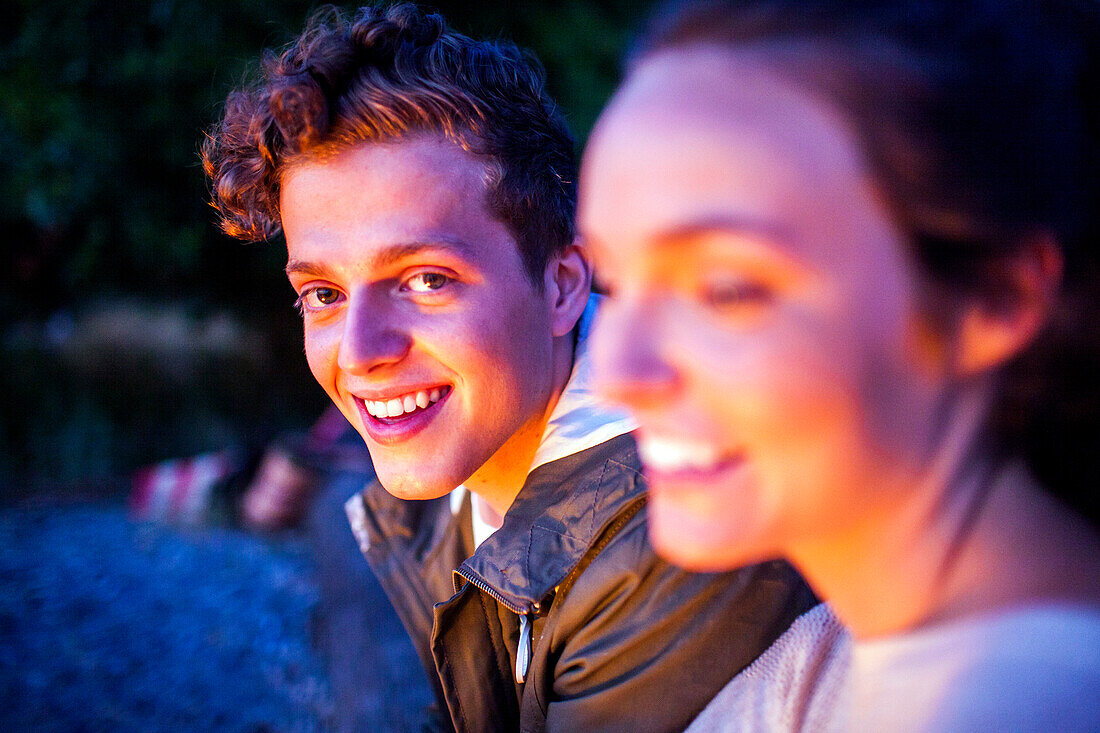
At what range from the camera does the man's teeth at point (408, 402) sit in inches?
77.0

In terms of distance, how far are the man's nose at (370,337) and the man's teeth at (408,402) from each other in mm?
97

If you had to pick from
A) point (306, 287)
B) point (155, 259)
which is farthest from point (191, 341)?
point (306, 287)

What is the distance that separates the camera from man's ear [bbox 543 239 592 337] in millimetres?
2176

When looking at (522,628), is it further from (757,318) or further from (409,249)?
(757,318)

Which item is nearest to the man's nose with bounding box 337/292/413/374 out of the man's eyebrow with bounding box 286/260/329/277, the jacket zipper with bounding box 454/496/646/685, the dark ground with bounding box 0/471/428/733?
the man's eyebrow with bounding box 286/260/329/277

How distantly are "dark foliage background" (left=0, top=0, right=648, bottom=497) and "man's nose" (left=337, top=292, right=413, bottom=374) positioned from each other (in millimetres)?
2080

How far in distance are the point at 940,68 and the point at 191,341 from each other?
9.40 meters

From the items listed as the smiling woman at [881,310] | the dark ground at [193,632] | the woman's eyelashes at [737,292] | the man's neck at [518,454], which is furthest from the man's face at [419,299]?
the dark ground at [193,632]

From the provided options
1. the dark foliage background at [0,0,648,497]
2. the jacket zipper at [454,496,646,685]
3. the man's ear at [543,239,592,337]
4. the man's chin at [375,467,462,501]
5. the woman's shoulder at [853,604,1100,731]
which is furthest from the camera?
the dark foliage background at [0,0,648,497]

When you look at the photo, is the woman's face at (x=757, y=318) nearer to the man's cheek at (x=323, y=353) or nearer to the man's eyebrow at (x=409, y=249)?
the man's eyebrow at (x=409, y=249)

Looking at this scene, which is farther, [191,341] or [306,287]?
[191,341]

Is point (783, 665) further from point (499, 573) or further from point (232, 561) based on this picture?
point (232, 561)

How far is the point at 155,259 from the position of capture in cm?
600

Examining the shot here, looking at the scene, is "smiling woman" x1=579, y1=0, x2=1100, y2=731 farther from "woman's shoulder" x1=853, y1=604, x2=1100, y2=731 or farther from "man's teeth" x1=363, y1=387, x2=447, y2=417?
"man's teeth" x1=363, y1=387, x2=447, y2=417
